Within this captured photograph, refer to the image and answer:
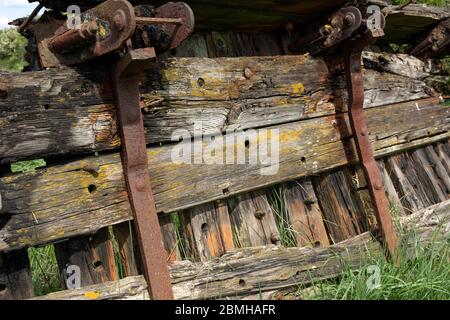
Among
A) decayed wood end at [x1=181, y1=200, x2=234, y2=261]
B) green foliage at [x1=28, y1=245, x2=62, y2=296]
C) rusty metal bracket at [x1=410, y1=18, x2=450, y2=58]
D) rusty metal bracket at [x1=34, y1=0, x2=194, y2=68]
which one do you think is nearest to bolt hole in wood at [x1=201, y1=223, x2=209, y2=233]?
decayed wood end at [x1=181, y1=200, x2=234, y2=261]

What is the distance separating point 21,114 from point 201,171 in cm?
100

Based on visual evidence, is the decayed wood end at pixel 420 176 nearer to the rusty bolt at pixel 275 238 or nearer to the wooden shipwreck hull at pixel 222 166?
the wooden shipwreck hull at pixel 222 166

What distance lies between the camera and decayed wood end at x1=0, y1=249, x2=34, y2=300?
224cm

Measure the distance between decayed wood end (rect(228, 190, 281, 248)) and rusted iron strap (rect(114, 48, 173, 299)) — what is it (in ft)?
2.25

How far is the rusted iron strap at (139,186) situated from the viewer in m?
2.46

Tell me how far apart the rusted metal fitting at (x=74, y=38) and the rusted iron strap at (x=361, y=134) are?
1833 mm

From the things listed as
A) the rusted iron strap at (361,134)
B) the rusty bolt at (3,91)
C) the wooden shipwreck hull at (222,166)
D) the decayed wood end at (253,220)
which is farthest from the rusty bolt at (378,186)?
the rusty bolt at (3,91)

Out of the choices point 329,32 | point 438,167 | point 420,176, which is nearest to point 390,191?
point 420,176

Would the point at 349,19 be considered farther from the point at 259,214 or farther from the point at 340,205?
the point at 259,214

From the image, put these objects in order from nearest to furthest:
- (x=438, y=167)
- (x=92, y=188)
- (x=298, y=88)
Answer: (x=92, y=188) < (x=298, y=88) < (x=438, y=167)

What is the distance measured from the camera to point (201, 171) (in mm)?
2855

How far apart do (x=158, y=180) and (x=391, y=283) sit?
1400 mm

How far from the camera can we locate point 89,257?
2486 millimetres

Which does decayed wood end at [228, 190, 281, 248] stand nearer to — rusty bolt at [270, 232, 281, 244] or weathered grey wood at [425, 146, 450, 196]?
rusty bolt at [270, 232, 281, 244]
